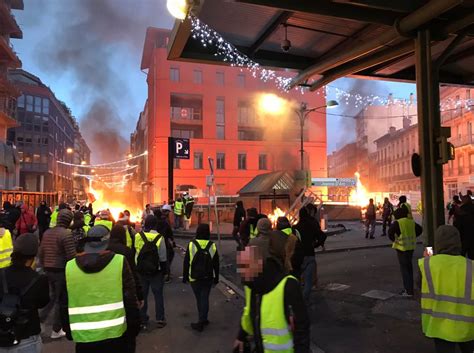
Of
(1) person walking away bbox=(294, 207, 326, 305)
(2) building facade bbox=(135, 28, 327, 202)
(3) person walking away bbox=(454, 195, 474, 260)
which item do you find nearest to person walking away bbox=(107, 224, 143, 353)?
(1) person walking away bbox=(294, 207, 326, 305)

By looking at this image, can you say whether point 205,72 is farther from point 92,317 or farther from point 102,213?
point 92,317

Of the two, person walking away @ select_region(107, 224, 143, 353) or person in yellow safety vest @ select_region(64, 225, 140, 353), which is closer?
person in yellow safety vest @ select_region(64, 225, 140, 353)

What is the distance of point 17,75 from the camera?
61.5m

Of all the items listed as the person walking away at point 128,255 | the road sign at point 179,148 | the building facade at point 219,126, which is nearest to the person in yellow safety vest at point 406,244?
the person walking away at point 128,255

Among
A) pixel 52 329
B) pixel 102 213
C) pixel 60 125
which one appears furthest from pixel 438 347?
pixel 60 125

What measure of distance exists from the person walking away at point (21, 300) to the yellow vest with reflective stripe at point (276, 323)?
1.79 m

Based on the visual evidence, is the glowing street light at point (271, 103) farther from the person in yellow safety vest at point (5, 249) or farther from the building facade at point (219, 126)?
the person in yellow safety vest at point (5, 249)

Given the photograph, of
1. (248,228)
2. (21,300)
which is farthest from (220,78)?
(21,300)

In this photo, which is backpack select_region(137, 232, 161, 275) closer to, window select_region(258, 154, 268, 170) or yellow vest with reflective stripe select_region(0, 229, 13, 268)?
yellow vest with reflective stripe select_region(0, 229, 13, 268)

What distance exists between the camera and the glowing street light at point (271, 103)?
46.0 metres

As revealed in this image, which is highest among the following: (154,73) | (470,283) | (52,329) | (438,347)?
(154,73)

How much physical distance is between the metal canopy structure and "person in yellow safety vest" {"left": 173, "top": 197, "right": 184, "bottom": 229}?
1207cm

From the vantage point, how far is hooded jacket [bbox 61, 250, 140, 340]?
3.20 meters

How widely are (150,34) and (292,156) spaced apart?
72.9 ft
